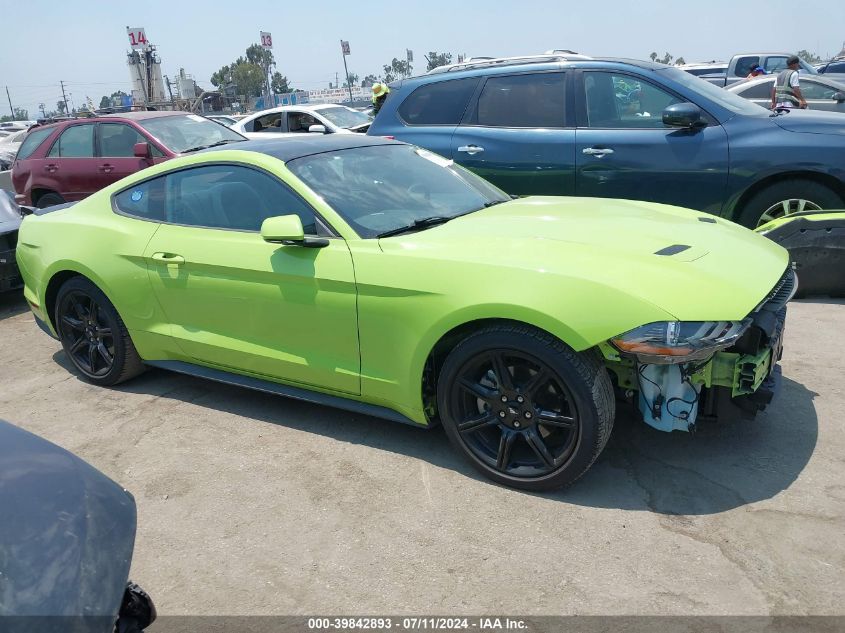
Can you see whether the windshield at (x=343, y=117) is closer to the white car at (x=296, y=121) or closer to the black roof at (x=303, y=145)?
the white car at (x=296, y=121)

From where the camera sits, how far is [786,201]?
571cm

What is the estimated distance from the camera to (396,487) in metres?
3.41

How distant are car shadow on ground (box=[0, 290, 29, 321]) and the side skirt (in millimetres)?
3533

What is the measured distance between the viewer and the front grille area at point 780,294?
322 centimetres

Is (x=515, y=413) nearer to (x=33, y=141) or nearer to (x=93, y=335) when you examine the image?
(x=93, y=335)

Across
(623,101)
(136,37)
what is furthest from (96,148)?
(136,37)

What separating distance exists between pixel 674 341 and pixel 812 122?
3.89 meters

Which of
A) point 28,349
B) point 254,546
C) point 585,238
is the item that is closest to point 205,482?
point 254,546

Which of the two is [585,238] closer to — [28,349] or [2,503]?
[2,503]

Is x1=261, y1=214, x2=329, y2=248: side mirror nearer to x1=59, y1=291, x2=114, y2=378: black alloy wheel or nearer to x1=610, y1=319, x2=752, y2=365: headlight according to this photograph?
x1=610, y1=319, x2=752, y2=365: headlight

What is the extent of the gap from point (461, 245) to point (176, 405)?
220cm

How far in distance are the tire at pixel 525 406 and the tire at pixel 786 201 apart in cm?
345

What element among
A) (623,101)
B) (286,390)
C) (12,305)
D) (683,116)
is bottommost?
(12,305)

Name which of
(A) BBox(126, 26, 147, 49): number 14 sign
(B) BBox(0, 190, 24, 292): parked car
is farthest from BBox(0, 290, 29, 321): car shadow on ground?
(A) BBox(126, 26, 147, 49): number 14 sign
